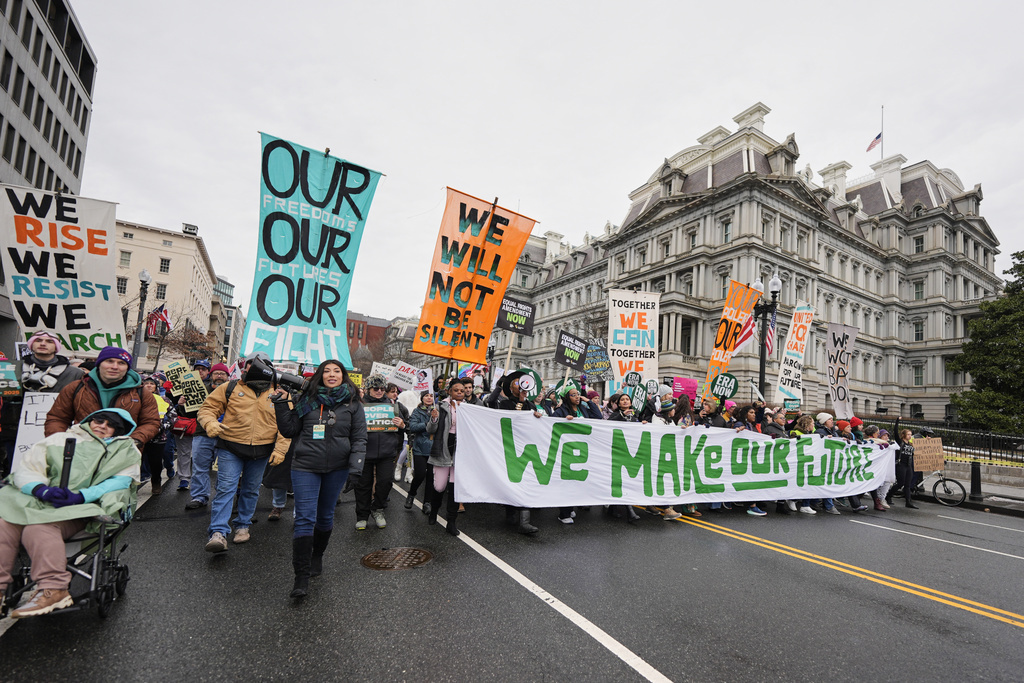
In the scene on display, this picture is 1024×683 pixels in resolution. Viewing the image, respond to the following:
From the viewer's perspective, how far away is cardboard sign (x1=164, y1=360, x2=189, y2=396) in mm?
7452

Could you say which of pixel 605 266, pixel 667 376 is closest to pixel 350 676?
pixel 667 376

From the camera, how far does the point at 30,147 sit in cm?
2475

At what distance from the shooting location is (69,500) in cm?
332

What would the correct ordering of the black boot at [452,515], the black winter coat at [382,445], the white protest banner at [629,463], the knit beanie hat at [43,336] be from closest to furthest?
the knit beanie hat at [43,336] → the black boot at [452,515] → the black winter coat at [382,445] → the white protest banner at [629,463]

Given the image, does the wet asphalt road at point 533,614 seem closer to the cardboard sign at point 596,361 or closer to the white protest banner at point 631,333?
the white protest banner at point 631,333

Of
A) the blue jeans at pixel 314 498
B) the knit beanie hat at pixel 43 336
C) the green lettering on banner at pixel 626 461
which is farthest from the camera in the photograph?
the green lettering on banner at pixel 626 461

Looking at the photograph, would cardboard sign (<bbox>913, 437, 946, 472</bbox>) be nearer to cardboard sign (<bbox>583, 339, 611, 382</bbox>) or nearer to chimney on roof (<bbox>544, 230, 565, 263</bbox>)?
cardboard sign (<bbox>583, 339, 611, 382</bbox>)

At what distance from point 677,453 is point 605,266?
54690 mm

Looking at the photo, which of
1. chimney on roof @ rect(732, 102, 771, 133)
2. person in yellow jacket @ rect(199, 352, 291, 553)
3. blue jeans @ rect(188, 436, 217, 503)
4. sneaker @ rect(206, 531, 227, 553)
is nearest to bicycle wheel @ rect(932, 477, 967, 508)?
person in yellow jacket @ rect(199, 352, 291, 553)

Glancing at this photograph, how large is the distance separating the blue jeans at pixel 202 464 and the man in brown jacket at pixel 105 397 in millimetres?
1627

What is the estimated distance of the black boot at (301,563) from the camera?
13.0ft

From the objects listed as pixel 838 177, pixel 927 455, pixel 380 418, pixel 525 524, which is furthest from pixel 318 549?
pixel 838 177

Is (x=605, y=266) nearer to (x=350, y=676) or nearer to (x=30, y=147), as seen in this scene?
(x=30, y=147)

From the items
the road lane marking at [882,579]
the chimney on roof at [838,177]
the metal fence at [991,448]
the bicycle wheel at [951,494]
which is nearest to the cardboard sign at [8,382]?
the road lane marking at [882,579]
